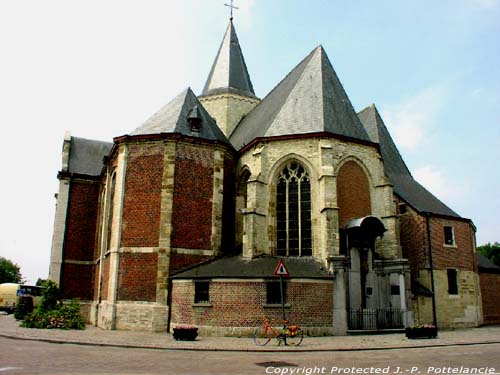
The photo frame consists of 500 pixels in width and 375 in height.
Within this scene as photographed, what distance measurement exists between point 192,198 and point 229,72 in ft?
62.2

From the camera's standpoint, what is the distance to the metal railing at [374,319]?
19.1 meters

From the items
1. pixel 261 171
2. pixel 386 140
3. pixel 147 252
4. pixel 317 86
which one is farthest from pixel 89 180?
pixel 386 140

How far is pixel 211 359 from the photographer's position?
11.0m

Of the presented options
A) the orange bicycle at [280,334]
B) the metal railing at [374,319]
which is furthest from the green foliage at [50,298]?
the metal railing at [374,319]

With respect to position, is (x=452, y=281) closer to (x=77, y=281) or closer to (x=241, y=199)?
(x=241, y=199)

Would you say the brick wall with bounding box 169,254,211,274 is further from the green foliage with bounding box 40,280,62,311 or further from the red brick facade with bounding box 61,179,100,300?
the red brick facade with bounding box 61,179,100,300

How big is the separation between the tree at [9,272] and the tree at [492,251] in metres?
71.2

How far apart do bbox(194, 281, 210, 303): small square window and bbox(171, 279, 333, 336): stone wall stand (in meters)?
0.32

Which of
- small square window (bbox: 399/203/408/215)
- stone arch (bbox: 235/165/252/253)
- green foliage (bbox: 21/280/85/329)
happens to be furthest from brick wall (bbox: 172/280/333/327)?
small square window (bbox: 399/203/408/215)

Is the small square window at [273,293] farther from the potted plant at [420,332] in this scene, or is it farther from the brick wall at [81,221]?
the brick wall at [81,221]

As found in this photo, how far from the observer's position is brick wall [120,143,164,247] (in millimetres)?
21047

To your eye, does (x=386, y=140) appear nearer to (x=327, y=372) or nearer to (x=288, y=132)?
(x=288, y=132)

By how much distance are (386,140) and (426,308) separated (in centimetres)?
1258

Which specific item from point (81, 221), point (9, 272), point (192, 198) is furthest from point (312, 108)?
point (9, 272)
